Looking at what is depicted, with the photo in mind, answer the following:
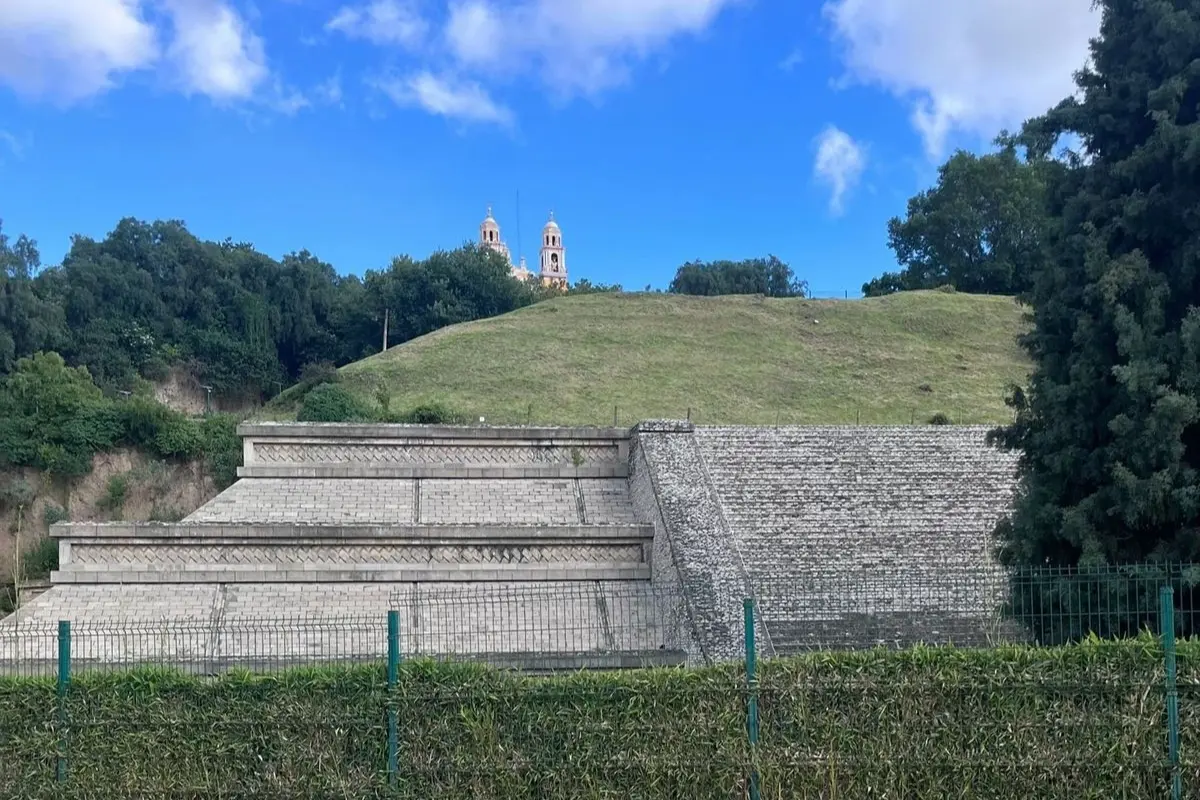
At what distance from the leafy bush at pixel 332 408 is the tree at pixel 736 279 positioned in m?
43.2

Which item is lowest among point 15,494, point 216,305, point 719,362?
point 15,494

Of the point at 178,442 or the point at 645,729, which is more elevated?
the point at 178,442

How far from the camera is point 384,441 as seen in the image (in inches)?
711

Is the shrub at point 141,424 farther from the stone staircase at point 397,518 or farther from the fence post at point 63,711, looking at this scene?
the fence post at point 63,711

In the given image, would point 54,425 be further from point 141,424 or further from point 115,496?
point 115,496

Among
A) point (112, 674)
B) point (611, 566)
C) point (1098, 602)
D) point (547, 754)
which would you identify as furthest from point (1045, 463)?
point (112, 674)

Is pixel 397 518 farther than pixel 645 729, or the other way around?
pixel 397 518

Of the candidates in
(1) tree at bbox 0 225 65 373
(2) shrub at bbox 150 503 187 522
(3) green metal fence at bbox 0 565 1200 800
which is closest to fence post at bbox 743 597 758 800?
(3) green metal fence at bbox 0 565 1200 800

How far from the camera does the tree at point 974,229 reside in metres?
48.5

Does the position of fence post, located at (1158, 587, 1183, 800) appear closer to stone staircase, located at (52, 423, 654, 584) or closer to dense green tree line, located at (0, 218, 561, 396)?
stone staircase, located at (52, 423, 654, 584)

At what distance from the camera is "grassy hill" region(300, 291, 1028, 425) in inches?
1000

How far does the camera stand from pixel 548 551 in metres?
14.8

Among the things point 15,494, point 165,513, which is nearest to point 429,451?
point 165,513

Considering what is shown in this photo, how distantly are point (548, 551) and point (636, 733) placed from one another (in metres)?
8.17
